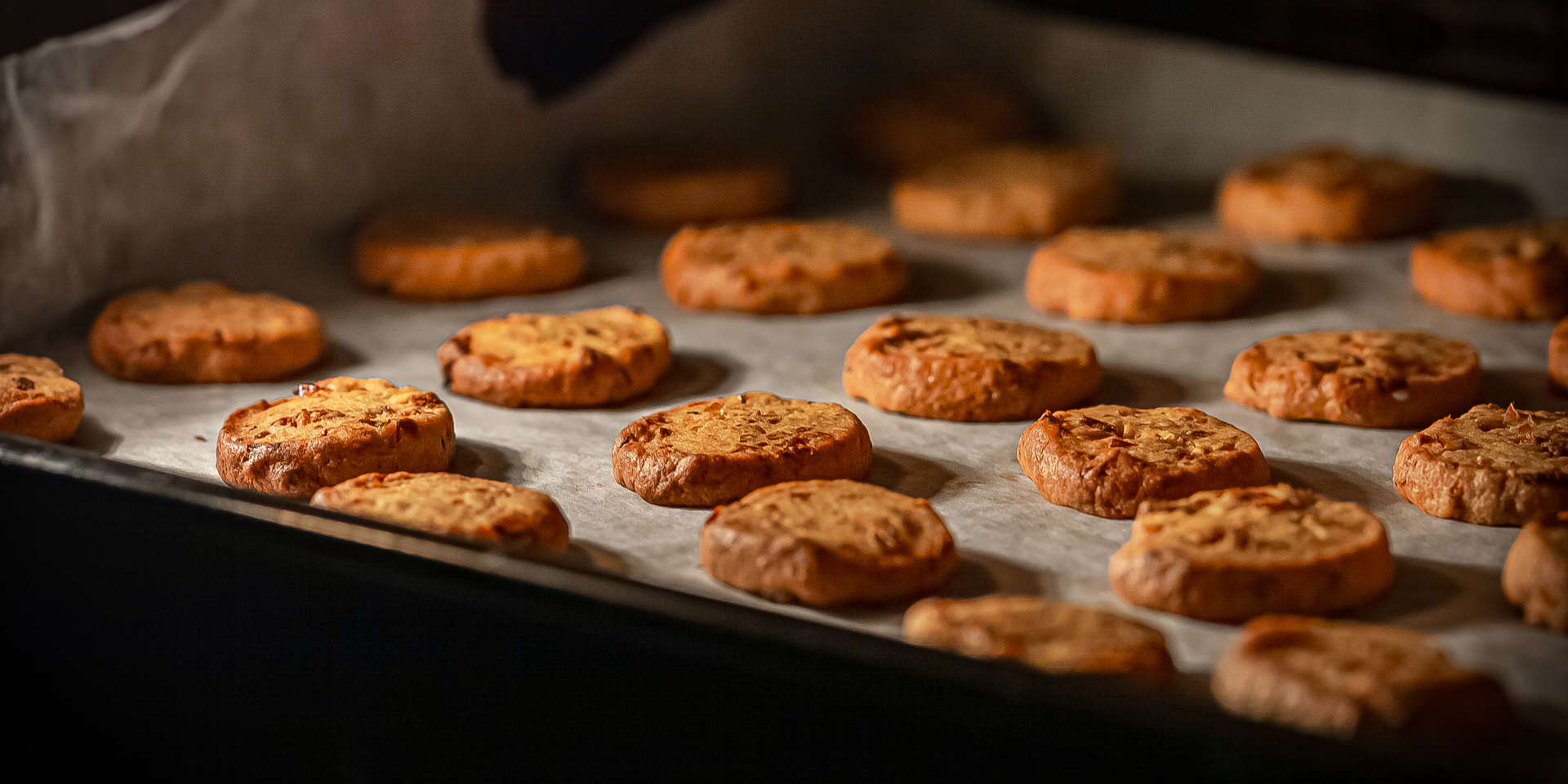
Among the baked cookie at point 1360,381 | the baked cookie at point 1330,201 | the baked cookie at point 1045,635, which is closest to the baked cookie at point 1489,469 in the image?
the baked cookie at point 1360,381

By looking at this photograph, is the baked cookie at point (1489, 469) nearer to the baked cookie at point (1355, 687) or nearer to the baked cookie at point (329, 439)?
the baked cookie at point (1355, 687)

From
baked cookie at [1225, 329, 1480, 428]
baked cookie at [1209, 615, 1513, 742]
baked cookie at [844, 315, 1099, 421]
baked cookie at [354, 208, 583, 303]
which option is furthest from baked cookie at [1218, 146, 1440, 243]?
baked cookie at [1209, 615, 1513, 742]

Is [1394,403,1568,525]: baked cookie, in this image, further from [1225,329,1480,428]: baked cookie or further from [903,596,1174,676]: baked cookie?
[903,596,1174,676]: baked cookie

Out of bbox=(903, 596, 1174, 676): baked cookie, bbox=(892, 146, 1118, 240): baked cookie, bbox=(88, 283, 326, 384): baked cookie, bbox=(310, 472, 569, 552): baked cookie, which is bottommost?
bbox=(88, 283, 326, 384): baked cookie

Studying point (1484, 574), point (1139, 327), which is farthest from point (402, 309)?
point (1484, 574)

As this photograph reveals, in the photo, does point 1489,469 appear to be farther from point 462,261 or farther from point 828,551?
point 462,261
